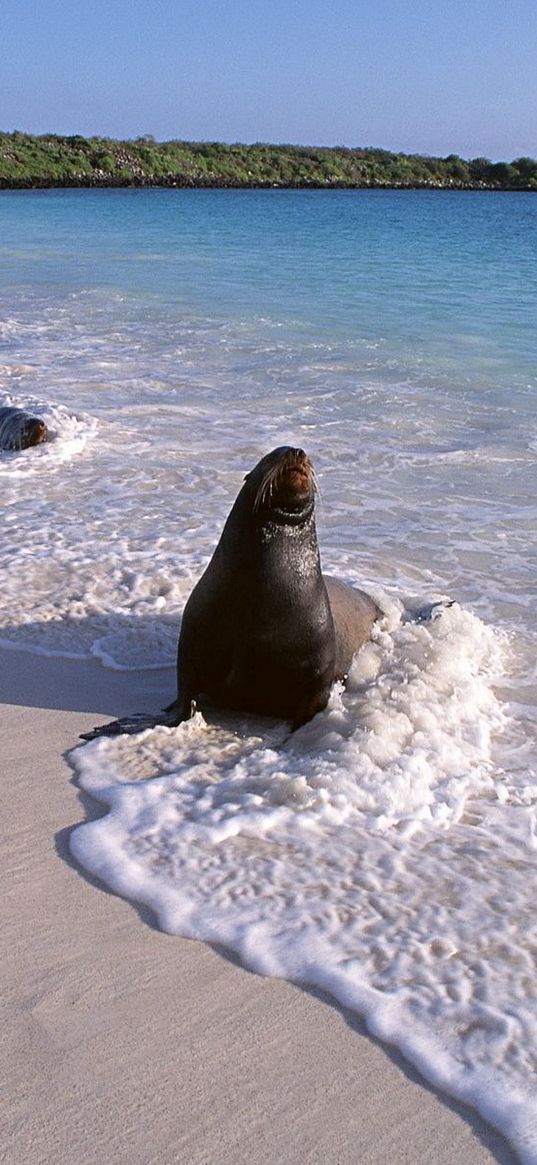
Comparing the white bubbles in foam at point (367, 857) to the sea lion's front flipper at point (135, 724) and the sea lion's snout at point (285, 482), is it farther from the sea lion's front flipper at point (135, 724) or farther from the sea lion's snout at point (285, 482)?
the sea lion's snout at point (285, 482)

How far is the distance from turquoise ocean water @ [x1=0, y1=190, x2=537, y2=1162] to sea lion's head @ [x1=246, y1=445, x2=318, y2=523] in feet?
2.70

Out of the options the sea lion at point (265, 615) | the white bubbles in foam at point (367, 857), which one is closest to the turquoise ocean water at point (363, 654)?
the white bubbles in foam at point (367, 857)

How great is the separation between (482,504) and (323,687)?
4071 mm

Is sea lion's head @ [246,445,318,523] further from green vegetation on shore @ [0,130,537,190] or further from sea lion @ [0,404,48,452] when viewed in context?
green vegetation on shore @ [0,130,537,190]

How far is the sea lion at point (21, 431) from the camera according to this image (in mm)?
9898

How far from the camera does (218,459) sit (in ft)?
31.7

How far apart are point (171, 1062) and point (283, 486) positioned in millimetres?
2411

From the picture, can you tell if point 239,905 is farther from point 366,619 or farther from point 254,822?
point 366,619

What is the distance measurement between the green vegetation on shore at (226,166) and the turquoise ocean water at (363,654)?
6374 centimetres

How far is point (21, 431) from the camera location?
9914mm

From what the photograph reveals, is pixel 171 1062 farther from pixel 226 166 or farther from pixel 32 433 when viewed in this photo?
pixel 226 166

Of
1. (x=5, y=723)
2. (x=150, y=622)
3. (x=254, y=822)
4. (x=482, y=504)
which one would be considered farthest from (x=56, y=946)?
(x=482, y=504)

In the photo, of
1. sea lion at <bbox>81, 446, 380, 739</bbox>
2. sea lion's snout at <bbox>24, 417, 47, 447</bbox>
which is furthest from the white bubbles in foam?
sea lion's snout at <bbox>24, 417, 47, 447</bbox>

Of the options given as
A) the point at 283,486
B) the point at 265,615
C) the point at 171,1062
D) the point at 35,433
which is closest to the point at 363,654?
the point at 265,615
